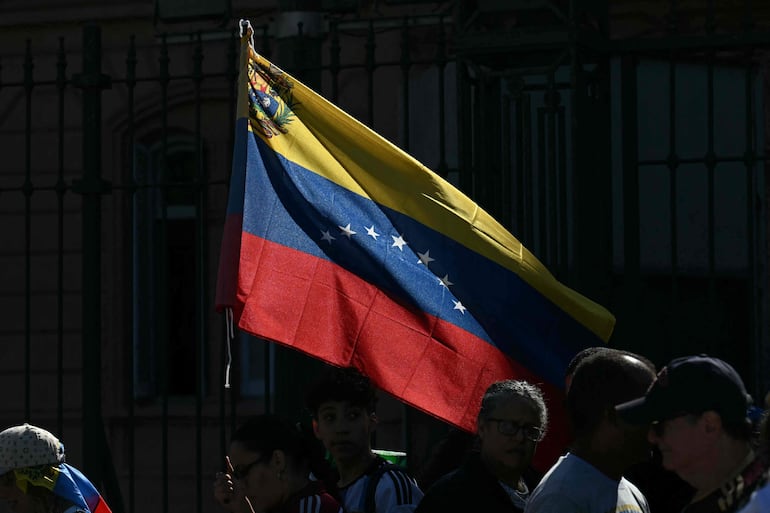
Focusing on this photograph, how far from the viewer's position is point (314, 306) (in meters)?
5.93

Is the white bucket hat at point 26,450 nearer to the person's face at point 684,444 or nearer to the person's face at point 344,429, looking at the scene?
the person's face at point 344,429

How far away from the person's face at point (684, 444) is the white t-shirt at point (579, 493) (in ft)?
2.03

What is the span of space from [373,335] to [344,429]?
381 mm

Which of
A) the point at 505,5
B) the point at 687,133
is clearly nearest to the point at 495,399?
the point at 505,5

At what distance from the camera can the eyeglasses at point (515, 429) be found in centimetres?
511

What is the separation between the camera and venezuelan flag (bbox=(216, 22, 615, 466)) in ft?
19.4

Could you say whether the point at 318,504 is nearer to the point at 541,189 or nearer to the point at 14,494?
the point at 14,494

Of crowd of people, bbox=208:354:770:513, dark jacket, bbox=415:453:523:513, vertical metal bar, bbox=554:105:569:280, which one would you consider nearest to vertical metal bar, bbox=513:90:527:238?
vertical metal bar, bbox=554:105:569:280

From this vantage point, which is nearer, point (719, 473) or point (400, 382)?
point (719, 473)

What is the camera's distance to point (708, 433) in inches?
144

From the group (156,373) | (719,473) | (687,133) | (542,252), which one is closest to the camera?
(719,473)

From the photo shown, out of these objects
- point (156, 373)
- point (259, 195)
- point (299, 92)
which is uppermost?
point (299, 92)

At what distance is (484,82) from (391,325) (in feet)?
4.47

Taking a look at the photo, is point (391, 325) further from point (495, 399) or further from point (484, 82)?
point (484, 82)
